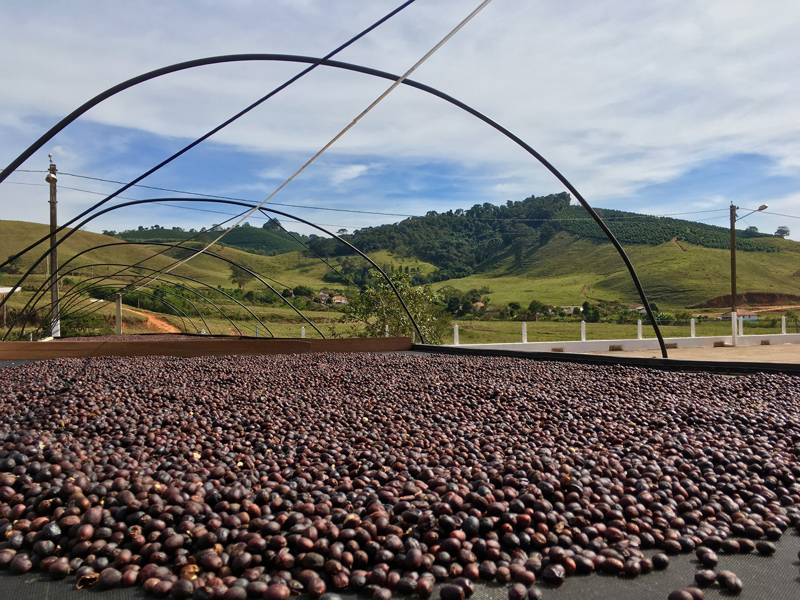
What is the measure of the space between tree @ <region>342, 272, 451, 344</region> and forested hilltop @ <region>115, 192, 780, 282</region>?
37.2 meters

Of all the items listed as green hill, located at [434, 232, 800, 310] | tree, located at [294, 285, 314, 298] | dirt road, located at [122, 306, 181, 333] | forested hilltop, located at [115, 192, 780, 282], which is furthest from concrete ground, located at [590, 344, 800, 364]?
forested hilltop, located at [115, 192, 780, 282]

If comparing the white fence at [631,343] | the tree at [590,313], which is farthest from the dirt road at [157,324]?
the tree at [590,313]

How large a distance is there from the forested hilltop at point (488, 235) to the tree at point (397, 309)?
37.2m

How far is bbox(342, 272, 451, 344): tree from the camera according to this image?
15492 mm

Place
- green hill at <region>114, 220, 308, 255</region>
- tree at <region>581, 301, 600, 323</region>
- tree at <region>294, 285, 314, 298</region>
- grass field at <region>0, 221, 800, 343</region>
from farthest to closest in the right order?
1. green hill at <region>114, 220, 308, 255</region>
2. grass field at <region>0, 221, 800, 343</region>
3. tree at <region>581, 301, 600, 323</region>
4. tree at <region>294, 285, 314, 298</region>

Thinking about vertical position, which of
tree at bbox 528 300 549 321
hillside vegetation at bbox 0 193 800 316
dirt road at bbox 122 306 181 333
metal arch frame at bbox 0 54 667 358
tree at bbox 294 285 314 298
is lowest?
dirt road at bbox 122 306 181 333

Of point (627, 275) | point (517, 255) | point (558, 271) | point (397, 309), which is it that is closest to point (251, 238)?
point (517, 255)

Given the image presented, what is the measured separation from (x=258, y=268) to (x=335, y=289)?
11760 mm

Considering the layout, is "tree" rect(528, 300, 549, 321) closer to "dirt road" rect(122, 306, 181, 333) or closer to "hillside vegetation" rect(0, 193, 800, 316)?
"hillside vegetation" rect(0, 193, 800, 316)

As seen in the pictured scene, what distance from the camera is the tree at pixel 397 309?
1549cm

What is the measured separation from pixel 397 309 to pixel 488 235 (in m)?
55.2

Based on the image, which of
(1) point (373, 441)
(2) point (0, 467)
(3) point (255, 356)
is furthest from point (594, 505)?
(3) point (255, 356)

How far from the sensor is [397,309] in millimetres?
15812

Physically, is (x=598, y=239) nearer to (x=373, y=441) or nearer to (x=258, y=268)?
(x=258, y=268)
